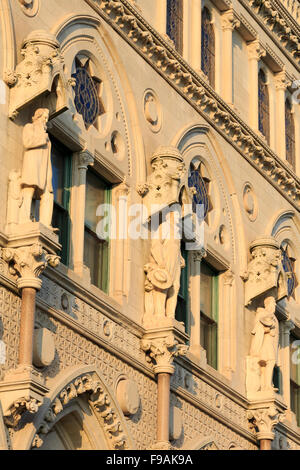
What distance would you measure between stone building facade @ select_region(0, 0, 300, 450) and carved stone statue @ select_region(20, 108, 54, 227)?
0.03 m

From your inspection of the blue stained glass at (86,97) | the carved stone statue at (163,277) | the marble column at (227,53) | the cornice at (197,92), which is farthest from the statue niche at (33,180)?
the marble column at (227,53)

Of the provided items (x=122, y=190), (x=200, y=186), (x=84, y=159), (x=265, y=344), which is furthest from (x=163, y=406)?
(x=200, y=186)

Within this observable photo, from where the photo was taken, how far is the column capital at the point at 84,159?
2941 cm

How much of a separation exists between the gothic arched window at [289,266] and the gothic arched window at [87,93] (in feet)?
33.0

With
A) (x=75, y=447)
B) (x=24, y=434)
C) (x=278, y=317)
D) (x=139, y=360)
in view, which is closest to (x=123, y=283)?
(x=139, y=360)

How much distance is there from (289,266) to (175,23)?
308 inches

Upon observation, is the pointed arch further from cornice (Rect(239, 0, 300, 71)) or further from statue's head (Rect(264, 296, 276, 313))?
cornice (Rect(239, 0, 300, 71))

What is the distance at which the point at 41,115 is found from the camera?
89.9ft

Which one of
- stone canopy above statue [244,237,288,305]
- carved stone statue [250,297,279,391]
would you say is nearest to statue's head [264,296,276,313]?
carved stone statue [250,297,279,391]

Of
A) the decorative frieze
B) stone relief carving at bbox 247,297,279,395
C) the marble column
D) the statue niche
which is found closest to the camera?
the statue niche

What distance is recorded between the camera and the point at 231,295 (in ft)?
115

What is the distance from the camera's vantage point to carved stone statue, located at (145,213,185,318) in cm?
3048

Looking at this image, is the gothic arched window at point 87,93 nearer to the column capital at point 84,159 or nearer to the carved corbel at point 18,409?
the column capital at point 84,159
